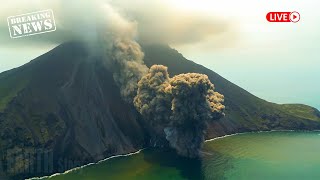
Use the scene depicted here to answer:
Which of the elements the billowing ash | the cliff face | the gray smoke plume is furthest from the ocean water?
the billowing ash

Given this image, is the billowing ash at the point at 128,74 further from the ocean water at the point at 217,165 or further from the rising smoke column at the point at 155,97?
the ocean water at the point at 217,165

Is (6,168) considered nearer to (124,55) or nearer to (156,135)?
(156,135)

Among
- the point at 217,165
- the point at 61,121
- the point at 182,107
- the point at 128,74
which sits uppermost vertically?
the point at 128,74

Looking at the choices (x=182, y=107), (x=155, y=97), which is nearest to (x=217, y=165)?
(x=182, y=107)

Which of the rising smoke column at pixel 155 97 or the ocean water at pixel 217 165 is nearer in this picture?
the ocean water at pixel 217 165

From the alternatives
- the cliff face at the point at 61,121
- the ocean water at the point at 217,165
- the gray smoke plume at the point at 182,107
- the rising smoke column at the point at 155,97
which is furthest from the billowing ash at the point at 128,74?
the ocean water at the point at 217,165

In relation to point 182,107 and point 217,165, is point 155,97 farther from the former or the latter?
point 217,165

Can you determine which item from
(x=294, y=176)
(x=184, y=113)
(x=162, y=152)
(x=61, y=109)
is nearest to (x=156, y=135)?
(x=162, y=152)
